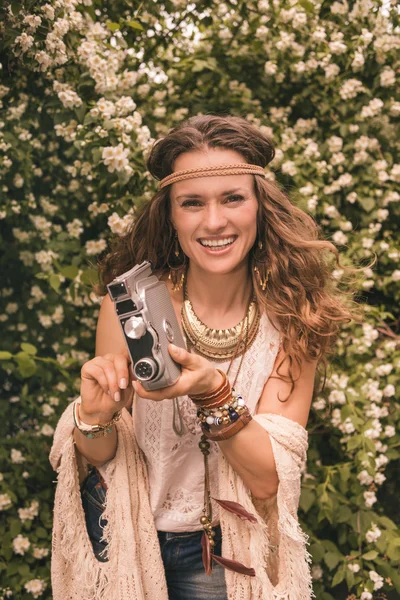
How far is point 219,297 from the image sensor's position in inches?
68.0

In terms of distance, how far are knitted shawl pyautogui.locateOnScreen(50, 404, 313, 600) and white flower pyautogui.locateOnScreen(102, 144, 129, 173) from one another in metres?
0.83

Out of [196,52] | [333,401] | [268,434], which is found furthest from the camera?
[196,52]

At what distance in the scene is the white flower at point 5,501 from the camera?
96.3 inches

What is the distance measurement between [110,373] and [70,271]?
1.01 metres

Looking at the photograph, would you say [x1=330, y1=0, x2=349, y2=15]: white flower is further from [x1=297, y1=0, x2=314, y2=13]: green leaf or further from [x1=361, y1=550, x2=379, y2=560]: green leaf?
[x1=361, y1=550, x2=379, y2=560]: green leaf

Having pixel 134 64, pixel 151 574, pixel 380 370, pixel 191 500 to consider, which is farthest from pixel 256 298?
pixel 134 64

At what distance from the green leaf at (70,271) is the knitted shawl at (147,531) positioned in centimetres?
77

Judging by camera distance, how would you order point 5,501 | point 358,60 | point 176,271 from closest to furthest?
point 176,271, point 5,501, point 358,60

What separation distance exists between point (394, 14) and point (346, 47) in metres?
0.22

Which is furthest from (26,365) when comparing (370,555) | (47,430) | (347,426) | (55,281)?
(370,555)

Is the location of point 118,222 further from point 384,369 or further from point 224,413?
point 384,369

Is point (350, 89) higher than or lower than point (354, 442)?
higher

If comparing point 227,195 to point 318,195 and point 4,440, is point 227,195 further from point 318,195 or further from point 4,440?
point 4,440

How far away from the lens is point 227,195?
1579 millimetres
